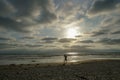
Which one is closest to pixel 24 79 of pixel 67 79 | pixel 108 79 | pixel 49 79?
pixel 49 79

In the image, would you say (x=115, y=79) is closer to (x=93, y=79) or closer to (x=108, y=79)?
(x=108, y=79)

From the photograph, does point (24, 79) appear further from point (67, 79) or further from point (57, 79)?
point (67, 79)

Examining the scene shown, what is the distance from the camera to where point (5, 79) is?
17.2 meters

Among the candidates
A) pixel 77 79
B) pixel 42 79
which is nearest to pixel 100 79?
pixel 77 79

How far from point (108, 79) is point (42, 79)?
691 centimetres

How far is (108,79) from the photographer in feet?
54.9

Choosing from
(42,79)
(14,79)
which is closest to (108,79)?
(42,79)

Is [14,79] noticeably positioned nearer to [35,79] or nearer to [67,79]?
[35,79]

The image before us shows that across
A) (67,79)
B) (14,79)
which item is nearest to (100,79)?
(67,79)

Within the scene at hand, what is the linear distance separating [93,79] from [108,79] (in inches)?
61.9

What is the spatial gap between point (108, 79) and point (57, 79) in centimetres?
532

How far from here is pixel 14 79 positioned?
57.0ft

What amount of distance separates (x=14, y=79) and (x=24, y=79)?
1112mm

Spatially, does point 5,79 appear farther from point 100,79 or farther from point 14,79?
point 100,79
